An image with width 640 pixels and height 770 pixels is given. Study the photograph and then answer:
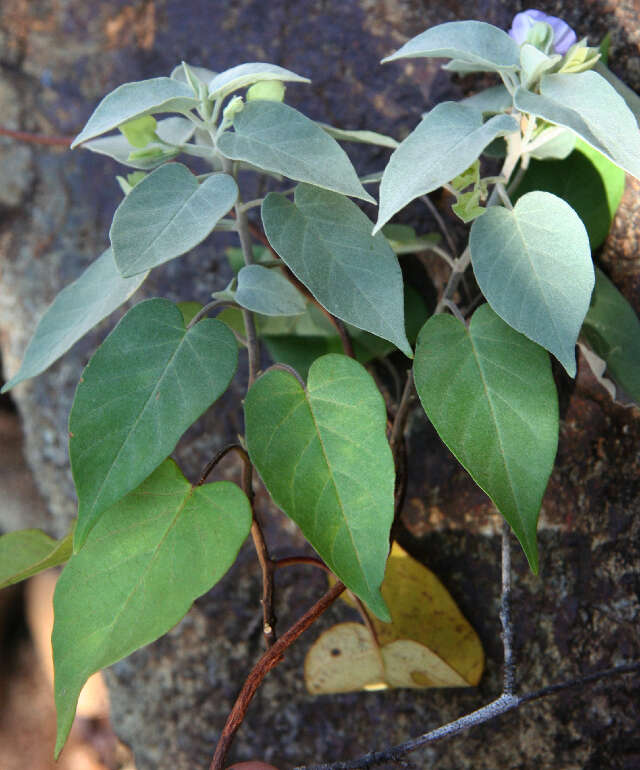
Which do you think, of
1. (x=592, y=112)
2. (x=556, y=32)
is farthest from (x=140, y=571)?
(x=556, y=32)

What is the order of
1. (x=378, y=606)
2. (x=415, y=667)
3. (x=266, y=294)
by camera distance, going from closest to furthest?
(x=378, y=606) < (x=266, y=294) < (x=415, y=667)

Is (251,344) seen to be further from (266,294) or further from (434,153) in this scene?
(434,153)

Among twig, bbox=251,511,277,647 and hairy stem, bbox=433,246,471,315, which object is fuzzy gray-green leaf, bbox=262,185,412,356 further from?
twig, bbox=251,511,277,647

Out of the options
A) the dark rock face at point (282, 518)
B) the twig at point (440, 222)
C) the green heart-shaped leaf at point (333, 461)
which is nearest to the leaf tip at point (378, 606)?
the green heart-shaped leaf at point (333, 461)

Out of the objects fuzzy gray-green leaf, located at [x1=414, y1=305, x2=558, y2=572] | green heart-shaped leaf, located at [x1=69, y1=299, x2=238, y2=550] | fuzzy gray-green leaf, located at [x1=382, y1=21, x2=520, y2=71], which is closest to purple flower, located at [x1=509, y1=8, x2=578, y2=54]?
fuzzy gray-green leaf, located at [x1=382, y1=21, x2=520, y2=71]

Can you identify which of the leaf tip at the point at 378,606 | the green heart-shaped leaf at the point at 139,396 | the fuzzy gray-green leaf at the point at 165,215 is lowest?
the leaf tip at the point at 378,606

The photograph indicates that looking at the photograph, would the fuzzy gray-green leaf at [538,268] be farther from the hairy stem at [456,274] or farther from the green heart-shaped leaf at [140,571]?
the green heart-shaped leaf at [140,571]

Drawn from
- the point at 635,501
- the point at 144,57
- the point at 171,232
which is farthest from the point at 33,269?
the point at 635,501
